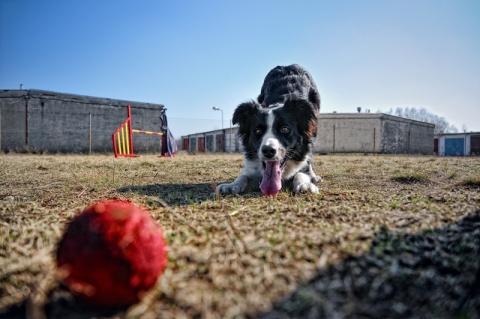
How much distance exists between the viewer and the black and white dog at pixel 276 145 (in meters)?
3.82

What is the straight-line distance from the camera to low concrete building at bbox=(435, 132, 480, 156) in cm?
3822

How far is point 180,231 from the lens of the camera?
6.76 feet

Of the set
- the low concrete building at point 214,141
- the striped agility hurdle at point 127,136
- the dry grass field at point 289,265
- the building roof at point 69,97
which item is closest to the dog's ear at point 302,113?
the dry grass field at point 289,265

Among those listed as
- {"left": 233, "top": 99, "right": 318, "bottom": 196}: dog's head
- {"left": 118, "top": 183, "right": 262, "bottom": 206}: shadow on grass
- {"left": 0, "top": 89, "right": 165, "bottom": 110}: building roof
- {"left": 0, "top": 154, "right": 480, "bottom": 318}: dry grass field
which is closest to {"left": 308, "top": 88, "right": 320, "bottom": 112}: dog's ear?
{"left": 233, "top": 99, "right": 318, "bottom": 196}: dog's head

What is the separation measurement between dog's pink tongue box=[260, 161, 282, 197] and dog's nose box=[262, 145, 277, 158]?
0.52 feet

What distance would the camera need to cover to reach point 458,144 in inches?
1571

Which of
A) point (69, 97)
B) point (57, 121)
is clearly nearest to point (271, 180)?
point (57, 121)

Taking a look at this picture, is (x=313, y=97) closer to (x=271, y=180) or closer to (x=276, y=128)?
(x=276, y=128)

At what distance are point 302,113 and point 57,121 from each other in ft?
69.3

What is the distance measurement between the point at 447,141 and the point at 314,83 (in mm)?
42115

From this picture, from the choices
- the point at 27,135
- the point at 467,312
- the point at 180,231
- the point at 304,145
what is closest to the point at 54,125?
the point at 27,135

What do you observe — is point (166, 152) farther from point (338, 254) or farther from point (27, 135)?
point (338, 254)

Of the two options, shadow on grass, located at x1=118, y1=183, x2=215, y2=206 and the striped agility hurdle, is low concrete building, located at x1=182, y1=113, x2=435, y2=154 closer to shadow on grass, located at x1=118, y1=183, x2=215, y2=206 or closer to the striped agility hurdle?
the striped agility hurdle

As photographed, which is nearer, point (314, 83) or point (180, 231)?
point (180, 231)
